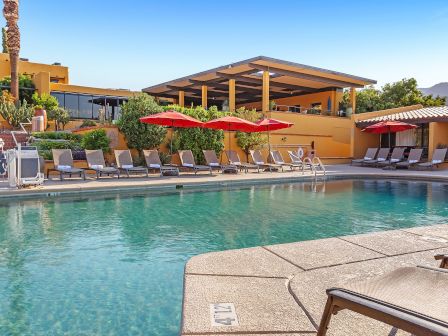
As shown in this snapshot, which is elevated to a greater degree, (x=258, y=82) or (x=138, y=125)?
(x=258, y=82)

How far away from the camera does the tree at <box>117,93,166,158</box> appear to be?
14438mm

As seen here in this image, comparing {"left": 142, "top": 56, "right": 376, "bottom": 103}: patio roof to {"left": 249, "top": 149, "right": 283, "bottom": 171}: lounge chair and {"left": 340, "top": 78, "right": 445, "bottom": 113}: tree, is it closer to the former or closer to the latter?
{"left": 249, "top": 149, "right": 283, "bottom": 171}: lounge chair

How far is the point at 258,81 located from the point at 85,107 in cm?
1380

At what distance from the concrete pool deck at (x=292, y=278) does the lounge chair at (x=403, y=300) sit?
0.73m

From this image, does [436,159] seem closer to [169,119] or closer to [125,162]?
[169,119]

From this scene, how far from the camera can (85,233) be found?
582 cm

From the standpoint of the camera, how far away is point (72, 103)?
28.5 metres

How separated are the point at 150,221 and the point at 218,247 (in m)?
2.04

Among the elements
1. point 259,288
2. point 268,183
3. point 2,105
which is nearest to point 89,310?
point 259,288

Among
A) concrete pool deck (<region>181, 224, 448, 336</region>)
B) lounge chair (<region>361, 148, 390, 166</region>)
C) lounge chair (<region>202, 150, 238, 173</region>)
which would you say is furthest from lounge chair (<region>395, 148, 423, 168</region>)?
concrete pool deck (<region>181, 224, 448, 336</region>)

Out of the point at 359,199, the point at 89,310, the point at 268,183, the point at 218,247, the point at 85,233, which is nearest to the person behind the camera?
the point at 89,310

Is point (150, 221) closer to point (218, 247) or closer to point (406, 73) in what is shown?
point (218, 247)

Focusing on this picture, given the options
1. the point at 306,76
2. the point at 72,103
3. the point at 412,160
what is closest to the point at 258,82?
the point at 306,76

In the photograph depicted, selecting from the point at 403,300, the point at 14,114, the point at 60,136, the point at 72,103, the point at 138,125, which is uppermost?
the point at 72,103
